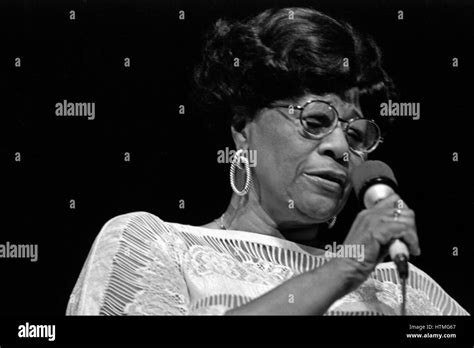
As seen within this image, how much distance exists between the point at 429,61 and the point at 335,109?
46 centimetres

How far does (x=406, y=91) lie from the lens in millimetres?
2738

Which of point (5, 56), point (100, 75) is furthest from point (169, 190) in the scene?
point (5, 56)

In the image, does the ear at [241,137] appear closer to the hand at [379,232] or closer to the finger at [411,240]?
the hand at [379,232]

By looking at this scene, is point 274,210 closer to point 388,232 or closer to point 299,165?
point 299,165

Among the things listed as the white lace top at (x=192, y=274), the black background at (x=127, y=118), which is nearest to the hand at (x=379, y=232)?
the white lace top at (x=192, y=274)

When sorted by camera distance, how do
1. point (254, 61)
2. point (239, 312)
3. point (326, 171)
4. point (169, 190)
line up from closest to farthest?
1. point (239, 312)
2. point (326, 171)
3. point (254, 61)
4. point (169, 190)

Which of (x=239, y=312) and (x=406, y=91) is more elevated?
(x=406, y=91)

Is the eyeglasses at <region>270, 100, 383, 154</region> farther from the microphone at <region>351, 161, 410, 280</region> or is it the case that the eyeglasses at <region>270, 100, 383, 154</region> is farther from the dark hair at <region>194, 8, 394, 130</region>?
the microphone at <region>351, 161, 410, 280</region>

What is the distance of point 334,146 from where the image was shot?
234cm

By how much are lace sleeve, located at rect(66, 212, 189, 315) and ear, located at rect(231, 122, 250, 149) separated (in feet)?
1.07

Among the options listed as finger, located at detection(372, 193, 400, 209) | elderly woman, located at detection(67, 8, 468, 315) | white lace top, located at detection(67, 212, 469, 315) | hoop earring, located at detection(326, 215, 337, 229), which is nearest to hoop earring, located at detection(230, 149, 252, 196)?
elderly woman, located at detection(67, 8, 468, 315)

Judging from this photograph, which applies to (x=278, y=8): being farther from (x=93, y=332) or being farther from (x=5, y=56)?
(x=93, y=332)

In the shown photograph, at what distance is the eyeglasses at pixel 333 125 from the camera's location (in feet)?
7.79

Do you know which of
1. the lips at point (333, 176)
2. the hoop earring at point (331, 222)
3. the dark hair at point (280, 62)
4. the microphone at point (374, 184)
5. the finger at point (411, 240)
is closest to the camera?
the finger at point (411, 240)
